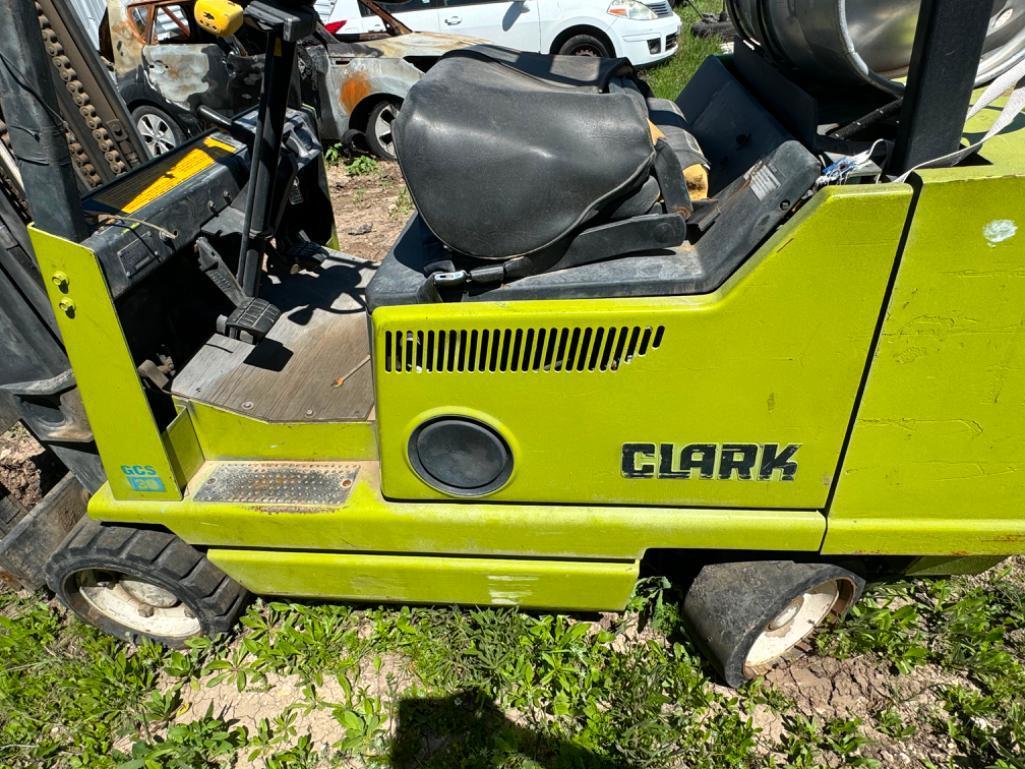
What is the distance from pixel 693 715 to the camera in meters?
2.49

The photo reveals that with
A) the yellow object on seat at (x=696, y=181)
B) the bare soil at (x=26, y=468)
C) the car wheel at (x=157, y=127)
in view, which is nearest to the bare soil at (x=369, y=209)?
the car wheel at (x=157, y=127)

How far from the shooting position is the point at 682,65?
9.25 metres

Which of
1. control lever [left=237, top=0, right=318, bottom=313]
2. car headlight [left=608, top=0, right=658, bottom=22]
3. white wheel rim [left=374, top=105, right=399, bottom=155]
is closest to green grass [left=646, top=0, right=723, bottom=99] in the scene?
car headlight [left=608, top=0, right=658, bottom=22]

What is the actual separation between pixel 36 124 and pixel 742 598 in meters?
2.42

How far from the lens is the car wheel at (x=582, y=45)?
8680 millimetres

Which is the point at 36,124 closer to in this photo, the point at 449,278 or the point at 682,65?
the point at 449,278

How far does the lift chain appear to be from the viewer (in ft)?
9.46

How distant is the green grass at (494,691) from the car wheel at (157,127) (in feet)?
19.2

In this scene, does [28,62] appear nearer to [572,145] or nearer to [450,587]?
[572,145]

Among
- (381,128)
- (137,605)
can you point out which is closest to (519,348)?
→ (137,605)

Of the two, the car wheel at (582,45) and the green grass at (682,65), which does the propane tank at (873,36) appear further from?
the car wheel at (582,45)

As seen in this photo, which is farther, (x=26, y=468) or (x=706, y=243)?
(x=26, y=468)

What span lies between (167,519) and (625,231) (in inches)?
71.0

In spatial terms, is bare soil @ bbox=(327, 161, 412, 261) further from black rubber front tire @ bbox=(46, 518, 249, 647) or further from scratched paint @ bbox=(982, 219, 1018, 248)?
scratched paint @ bbox=(982, 219, 1018, 248)
